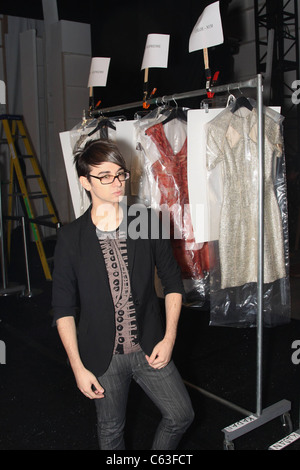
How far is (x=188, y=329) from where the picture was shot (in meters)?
3.39

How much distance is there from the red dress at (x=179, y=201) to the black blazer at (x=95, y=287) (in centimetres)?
98

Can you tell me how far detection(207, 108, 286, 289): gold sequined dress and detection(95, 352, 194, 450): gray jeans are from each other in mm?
848

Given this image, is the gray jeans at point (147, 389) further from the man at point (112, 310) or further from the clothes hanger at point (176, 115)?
the clothes hanger at point (176, 115)

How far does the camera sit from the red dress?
2527mm

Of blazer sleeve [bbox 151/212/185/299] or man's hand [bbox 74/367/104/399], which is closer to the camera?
man's hand [bbox 74/367/104/399]

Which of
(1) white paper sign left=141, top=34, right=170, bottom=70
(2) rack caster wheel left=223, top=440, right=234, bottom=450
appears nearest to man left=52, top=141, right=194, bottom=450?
(2) rack caster wheel left=223, top=440, right=234, bottom=450

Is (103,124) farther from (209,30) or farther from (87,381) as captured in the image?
(87,381)

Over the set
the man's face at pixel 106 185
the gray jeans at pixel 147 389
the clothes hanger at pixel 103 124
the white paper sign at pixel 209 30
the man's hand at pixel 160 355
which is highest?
the white paper sign at pixel 209 30

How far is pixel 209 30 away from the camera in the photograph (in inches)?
76.1

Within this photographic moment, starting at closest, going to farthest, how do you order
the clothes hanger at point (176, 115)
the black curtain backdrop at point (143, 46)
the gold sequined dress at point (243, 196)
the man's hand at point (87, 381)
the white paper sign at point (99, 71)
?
the man's hand at point (87, 381) → the gold sequined dress at point (243, 196) → the clothes hanger at point (176, 115) → the white paper sign at point (99, 71) → the black curtain backdrop at point (143, 46)

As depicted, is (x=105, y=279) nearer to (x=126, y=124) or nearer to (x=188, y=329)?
(x=126, y=124)

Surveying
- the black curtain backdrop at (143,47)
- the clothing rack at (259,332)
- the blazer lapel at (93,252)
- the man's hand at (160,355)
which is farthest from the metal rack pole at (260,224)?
the black curtain backdrop at (143,47)

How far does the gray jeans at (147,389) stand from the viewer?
1493 mm

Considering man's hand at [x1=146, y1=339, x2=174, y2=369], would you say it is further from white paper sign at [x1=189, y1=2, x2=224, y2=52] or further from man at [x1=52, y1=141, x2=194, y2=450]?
white paper sign at [x1=189, y1=2, x2=224, y2=52]
